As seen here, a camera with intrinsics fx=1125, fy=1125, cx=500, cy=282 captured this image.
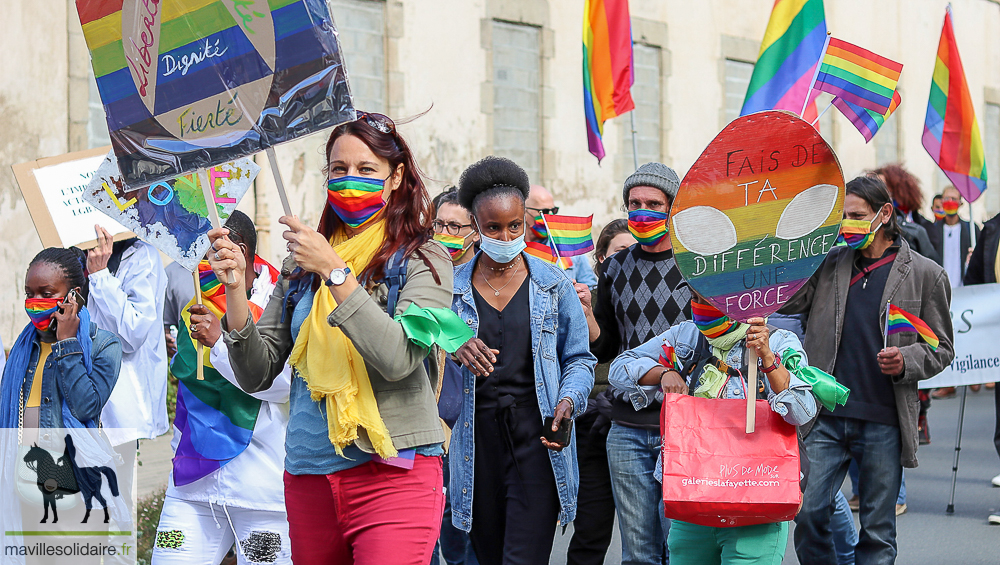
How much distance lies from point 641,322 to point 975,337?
12.6 ft

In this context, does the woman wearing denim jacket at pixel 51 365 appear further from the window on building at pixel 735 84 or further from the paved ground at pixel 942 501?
the window on building at pixel 735 84

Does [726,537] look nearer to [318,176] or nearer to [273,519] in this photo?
[273,519]

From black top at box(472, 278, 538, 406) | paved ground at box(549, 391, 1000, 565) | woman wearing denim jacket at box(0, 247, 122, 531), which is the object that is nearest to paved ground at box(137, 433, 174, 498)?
woman wearing denim jacket at box(0, 247, 122, 531)

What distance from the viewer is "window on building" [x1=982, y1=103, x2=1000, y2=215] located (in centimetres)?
2334

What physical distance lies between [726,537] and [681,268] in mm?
940

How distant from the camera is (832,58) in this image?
660 centimetres

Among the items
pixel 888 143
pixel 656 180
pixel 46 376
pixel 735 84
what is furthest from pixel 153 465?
pixel 888 143

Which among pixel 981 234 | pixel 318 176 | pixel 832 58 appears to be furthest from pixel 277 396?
pixel 318 176

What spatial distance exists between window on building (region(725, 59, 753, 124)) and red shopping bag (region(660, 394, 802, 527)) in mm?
14169

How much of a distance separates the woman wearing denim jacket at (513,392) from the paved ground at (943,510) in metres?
2.16

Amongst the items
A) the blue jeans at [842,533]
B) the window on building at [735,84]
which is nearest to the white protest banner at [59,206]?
the blue jeans at [842,533]

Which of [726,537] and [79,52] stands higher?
[79,52]

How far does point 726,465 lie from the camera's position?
369cm

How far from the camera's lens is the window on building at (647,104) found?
15.8 meters
